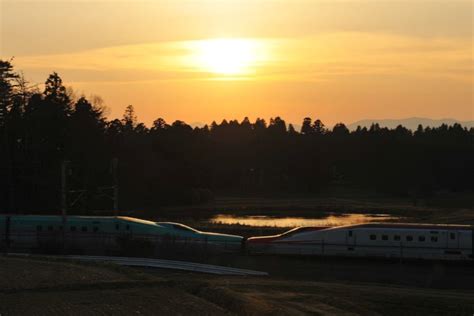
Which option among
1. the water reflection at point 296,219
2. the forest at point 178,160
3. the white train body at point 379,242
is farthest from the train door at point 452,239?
the water reflection at point 296,219

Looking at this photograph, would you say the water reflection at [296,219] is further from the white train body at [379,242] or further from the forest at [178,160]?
the white train body at [379,242]

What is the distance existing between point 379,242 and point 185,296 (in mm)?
19749

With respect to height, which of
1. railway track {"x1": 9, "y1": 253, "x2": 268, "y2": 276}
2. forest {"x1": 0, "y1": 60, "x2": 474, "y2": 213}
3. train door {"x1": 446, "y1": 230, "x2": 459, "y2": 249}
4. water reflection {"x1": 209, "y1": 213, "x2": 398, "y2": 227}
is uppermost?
forest {"x1": 0, "y1": 60, "x2": 474, "y2": 213}

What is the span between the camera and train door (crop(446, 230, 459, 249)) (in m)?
40.0

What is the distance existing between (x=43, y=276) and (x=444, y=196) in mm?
111144

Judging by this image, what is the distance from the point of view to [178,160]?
398 ft

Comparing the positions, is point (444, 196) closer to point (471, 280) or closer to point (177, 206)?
point (177, 206)

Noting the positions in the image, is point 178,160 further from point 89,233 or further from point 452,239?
point 452,239

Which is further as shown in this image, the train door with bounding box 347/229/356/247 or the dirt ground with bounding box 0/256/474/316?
the train door with bounding box 347/229/356/247

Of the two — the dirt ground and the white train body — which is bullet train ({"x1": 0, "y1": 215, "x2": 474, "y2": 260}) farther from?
the dirt ground

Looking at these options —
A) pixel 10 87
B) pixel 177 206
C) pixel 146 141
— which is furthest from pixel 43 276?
pixel 146 141

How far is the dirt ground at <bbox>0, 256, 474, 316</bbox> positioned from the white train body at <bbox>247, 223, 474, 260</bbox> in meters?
9.05

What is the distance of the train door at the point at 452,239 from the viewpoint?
40.0 m

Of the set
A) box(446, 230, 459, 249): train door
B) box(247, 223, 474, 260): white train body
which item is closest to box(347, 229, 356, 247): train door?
box(247, 223, 474, 260): white train body
